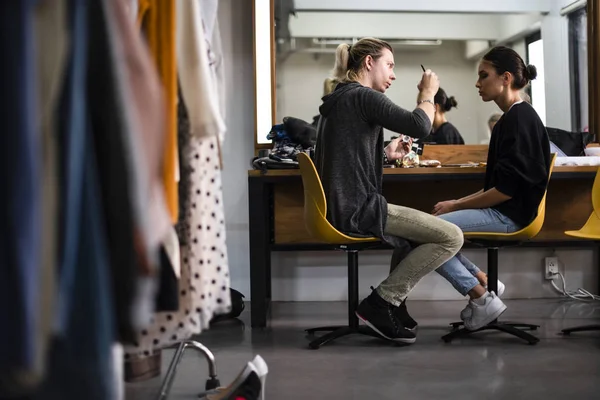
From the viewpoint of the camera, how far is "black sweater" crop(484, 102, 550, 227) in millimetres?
2996

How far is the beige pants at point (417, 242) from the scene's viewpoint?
2.97 m

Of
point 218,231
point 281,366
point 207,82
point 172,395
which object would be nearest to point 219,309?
point 218,231

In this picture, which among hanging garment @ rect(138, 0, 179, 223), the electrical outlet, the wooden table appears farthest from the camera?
the electrical outlet

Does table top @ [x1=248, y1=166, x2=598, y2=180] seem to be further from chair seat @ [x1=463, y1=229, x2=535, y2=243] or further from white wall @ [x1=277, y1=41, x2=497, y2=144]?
white wall @ [x1=277, y1=41, x2=497, y2=144]

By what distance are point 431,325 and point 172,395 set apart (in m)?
1.51

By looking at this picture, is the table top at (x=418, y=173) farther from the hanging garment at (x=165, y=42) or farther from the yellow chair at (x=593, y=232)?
the hanging garment at (x=165, y=42)

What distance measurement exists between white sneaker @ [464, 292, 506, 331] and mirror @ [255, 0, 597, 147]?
4.10 ft

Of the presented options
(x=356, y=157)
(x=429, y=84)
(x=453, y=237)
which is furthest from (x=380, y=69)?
(x=453, y=237)

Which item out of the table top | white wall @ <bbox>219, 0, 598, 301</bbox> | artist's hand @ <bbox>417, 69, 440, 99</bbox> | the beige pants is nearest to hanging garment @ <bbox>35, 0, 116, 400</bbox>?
the beige pants

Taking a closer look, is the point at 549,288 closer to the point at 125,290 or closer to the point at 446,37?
the point at 446,37

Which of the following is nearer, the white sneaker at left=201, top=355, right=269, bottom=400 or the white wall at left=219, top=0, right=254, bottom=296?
the white sneaker at left=201, top=355, right=269, bottom=400

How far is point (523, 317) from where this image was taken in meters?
3.63

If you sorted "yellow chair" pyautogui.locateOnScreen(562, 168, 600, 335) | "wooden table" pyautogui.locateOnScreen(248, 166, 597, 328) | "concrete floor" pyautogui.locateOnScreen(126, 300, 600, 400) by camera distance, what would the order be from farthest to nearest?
"wooden table" pyautogui.locateOnScreen(248, 166, 597, 328) → "yellow chair" pyautogui.locateOnScreen(562, 168, 600, 335) → "concrete floor" pyautogui.locateOnScreen(126, 300, 600, 400)

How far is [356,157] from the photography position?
2936 mm
